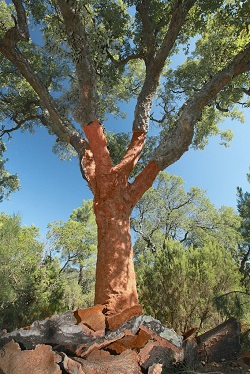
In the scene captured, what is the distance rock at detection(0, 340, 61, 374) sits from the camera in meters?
2.04

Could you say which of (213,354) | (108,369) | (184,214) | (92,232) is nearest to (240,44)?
A: (213,354)

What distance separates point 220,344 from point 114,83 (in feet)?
25.5

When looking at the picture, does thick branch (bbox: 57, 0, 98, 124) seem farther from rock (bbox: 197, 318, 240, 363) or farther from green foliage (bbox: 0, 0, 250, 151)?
rock (bbox: 197, 318, 240, 363)

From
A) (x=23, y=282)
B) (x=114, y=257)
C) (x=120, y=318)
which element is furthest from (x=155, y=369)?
(x=23, y=282)

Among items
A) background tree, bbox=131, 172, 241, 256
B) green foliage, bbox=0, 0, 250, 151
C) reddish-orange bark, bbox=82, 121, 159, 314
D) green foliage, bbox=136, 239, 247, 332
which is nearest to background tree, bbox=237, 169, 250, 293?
background tree, bbox=131, 172, 241, 256

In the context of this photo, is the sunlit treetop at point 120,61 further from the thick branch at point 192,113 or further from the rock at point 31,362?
the rock at point 31,362

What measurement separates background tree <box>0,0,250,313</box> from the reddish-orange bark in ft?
0.06

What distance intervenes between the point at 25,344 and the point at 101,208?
112 inches

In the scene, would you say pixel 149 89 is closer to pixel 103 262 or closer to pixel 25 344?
pixel 103 262

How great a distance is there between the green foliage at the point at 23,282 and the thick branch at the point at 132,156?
308cm

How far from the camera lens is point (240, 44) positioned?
8398 mm

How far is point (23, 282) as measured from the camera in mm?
9680

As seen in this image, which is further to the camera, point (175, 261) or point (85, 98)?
point (175, 261)

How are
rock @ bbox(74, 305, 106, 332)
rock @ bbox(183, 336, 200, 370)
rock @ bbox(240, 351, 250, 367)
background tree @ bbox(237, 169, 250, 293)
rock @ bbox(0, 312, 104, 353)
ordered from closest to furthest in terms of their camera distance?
1. rock @ bbox(0, 312, 104, 353)
2. rock @ bbox(183, 336, 200, 370)
3. rock @ bbox(74, 305, 106, 332)
4. rock @ bbox(240, 351, 250, 367)
5. background tree @ bbox(237, 169, 250, 293)
